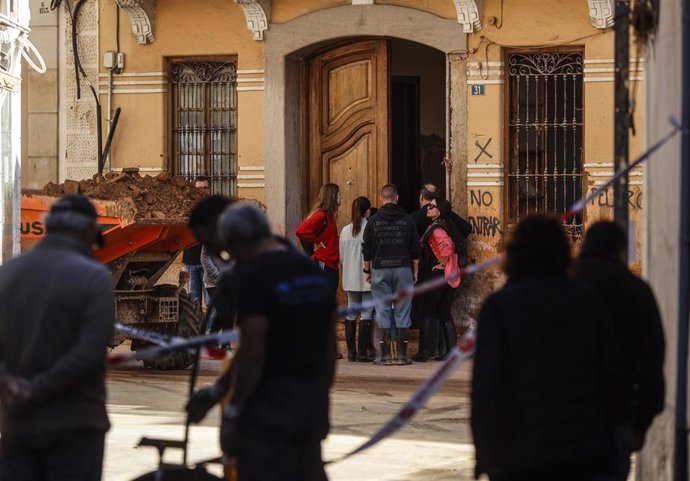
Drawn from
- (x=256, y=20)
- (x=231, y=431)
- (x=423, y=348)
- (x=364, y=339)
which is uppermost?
(x=256, y=20)

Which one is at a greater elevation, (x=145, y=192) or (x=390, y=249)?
(x=145, y=192)

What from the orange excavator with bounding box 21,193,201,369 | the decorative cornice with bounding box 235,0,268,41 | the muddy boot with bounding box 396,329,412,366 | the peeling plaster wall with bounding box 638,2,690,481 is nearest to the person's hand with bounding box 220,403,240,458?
the peeling plaster wall with bounding box 638,2,690,481

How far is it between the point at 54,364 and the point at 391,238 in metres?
11.1

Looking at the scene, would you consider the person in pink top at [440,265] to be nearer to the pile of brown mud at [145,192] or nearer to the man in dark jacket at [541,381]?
the pile of brown mud at [145,192]

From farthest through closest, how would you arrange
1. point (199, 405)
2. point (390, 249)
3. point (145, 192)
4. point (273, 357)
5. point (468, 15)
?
point (468, 15), point (390, 249), point (145, 192), point (199, 405), point (273, 357)

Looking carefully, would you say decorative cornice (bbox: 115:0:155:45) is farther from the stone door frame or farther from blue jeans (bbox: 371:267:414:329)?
blue jeans (bbox: 371:267:414:329)

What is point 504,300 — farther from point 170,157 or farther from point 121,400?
point 170,157

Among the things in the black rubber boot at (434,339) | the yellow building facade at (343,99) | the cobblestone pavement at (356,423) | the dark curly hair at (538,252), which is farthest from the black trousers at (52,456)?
the yellow building facade at (343,99)

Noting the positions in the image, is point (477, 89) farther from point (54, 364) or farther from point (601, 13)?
point (54, 364)

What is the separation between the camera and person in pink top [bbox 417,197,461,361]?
707 inches

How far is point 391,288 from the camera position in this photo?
17.5 metres

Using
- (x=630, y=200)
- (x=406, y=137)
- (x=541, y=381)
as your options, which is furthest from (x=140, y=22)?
(x=541, y=381)

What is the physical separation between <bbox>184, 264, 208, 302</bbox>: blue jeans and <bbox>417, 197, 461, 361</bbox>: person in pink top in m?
2.70

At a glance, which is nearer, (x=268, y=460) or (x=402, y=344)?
(x=268, y=460)
